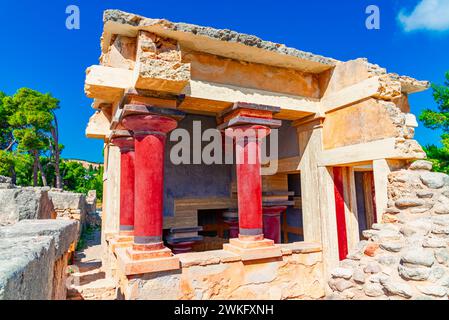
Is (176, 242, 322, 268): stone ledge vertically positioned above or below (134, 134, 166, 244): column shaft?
below

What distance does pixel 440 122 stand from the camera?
39.9 feet

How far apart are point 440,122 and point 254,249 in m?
11.9

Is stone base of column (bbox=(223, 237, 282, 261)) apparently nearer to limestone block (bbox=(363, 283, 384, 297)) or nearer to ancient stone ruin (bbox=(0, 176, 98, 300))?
→ limestone block (bbox=(363, 283, 384, 297))

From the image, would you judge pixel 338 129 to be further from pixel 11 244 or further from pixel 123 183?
pixel 11 244

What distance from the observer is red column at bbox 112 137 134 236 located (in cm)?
588

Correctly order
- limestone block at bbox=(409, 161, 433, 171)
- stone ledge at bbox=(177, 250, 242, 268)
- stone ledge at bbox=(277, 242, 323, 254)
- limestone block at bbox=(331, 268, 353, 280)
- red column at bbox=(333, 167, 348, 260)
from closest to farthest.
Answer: limestone block at bbox=(331, 268, 353, 280) < stone ledge at bbox=(177, 250, 242, 268) < limestone block at bbox=(409, 161, 433, 171) < stone ledge at bbox=(277, 242, 323, 254) < red column at bbox=(333, 167, 348, 260)

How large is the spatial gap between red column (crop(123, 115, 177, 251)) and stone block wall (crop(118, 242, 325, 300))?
1.60 ft

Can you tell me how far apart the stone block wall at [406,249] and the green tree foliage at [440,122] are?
27.3ft

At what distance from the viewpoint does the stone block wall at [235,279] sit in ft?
12.7

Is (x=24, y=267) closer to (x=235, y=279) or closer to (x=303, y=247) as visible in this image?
(x=235, y=279)

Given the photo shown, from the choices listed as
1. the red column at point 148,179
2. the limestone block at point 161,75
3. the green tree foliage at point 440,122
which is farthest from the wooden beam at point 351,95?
the green tree foliage at point 440,122

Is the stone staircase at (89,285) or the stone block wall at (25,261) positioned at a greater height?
the stone block wall at (25,261)

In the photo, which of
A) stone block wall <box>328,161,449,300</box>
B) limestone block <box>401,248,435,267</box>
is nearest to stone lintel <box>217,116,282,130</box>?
stone block wall <box>328,161,449,300</box>

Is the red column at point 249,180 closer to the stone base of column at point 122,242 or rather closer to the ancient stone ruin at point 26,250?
the stone base of column at point 122,242
